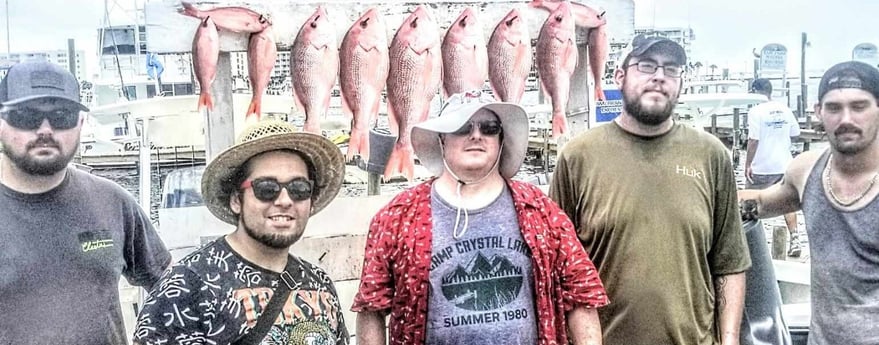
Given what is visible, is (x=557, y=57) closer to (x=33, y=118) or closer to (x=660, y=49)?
(x=660, y=49)

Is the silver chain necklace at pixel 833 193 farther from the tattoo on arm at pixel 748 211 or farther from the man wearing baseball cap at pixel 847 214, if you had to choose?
the tattoo on arm at pixel 748 211

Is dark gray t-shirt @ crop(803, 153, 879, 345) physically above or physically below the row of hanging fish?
below

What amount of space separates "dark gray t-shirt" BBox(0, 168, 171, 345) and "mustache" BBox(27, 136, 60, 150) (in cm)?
16

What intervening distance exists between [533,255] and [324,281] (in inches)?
24.8

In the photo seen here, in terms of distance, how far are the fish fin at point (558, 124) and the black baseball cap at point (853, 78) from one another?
1.24 metres

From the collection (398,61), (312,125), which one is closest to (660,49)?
(398,61)

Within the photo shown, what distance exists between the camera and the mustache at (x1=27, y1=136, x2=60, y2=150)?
2.43 m

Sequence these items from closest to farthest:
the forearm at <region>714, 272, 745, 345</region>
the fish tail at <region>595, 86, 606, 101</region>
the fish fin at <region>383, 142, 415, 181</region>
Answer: the forearm at <region>714, 272, 745, 345</region>, the fish fin at <region>383, 142, 415, 181</region>, the fish tail at <region>595, 86, 606, 101</region>

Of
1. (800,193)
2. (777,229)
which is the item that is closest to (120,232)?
(800,193)

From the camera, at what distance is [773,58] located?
133 ft

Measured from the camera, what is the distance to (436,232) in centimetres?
245

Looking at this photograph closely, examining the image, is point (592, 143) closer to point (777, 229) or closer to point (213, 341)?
point (213, 341)

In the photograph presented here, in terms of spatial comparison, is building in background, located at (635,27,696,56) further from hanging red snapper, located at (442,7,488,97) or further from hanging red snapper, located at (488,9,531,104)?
hanging red snapper, located at (442,7,488,97)

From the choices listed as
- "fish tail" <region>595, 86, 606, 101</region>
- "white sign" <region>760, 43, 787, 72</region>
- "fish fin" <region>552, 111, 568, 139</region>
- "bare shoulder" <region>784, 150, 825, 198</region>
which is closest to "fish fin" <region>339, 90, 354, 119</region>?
"fish fin" <region>552, 111, 568, 139</region>
